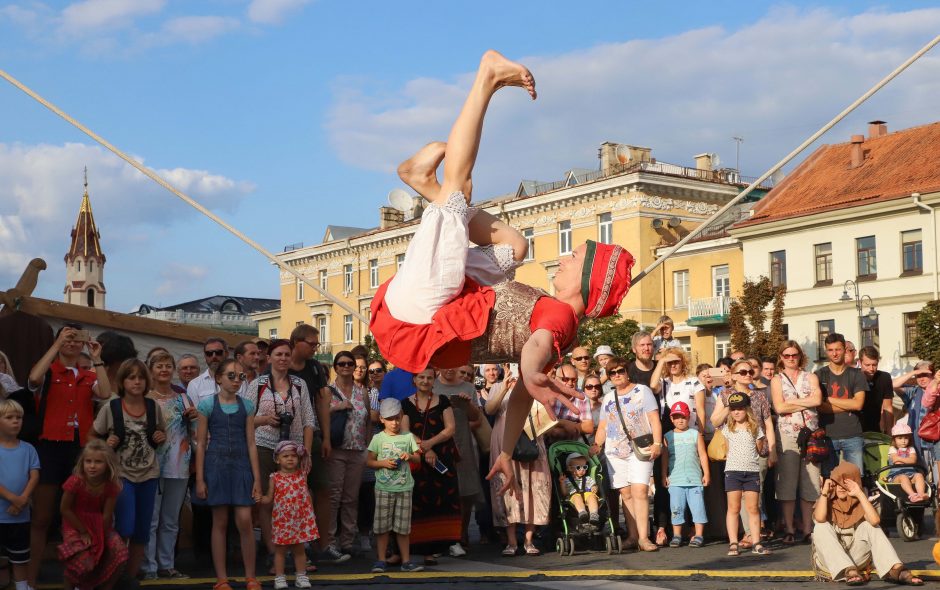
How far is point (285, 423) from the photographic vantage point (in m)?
8.62

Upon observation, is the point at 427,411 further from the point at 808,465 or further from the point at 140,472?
the point at 808,465

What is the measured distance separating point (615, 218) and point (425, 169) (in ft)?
125

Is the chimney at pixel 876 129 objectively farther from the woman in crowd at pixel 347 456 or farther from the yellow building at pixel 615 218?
the woman in crowd at pixel 347 456

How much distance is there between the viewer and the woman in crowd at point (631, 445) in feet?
31.4

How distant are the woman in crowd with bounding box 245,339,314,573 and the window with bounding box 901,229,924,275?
28062 mm

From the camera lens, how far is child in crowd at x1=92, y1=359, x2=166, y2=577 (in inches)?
308

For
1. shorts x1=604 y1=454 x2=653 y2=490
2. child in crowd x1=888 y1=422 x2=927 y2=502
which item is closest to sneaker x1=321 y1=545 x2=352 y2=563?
shorts x1=604 y1=454 x2=653 y2=490

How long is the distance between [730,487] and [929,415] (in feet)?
5.88

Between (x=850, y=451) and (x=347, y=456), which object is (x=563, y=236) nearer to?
(x=850, y=451)

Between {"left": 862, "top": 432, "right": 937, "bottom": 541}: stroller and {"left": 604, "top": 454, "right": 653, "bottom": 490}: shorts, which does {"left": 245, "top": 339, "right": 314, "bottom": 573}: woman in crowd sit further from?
{"left": 862, "top": 432, "right": 937, "bottom": 541}: stroller

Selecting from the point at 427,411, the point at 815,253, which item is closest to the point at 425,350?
the point at 427,411

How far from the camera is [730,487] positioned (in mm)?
9453

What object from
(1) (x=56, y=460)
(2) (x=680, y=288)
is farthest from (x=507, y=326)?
(2) (x=680, y=288)

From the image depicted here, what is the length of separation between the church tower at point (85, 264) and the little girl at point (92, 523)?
9094cm
